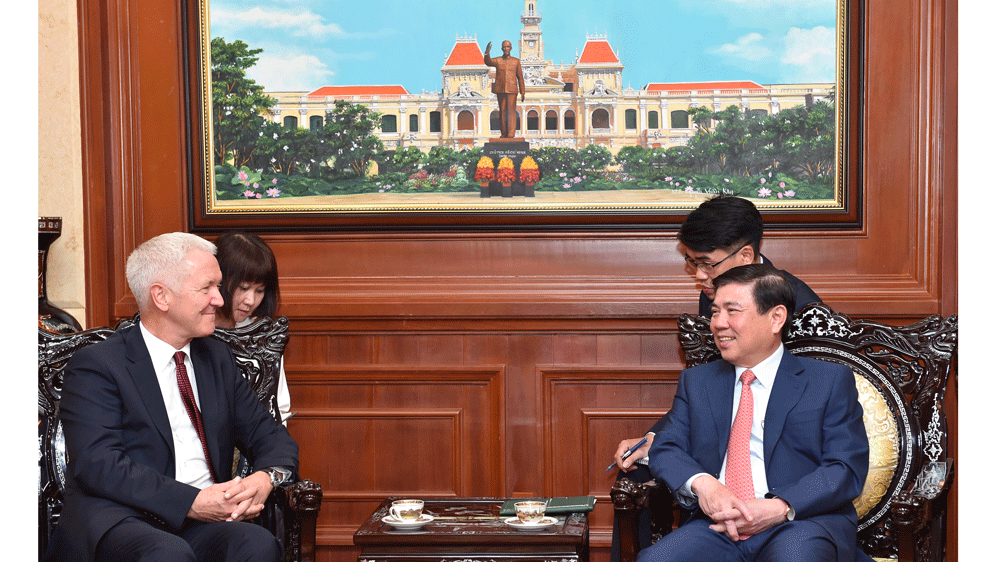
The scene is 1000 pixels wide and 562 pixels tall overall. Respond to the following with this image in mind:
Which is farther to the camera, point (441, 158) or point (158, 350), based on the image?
point (441, 158)

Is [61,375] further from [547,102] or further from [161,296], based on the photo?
[547,102]

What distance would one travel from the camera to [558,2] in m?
3.62

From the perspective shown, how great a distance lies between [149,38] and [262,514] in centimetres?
225

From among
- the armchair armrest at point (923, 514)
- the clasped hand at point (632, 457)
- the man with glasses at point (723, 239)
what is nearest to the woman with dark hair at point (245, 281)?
the clasped hand at point (632, 457)

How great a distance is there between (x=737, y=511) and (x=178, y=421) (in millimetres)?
1751

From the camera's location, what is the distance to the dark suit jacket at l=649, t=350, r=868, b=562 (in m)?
2.49

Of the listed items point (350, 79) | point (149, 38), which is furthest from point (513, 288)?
point (149, 38)

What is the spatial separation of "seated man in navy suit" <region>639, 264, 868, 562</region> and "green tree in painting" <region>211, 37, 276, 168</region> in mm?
2173

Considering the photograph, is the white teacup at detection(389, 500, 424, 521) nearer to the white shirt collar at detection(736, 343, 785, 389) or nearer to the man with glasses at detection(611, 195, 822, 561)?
the man with glasses at detection(611, 195, 822, 561)

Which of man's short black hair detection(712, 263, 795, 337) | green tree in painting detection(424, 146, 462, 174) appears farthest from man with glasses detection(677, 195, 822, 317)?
green tree in painting detection(424, 146, 462, 174)

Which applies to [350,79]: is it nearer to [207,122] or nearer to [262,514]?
[207,122]

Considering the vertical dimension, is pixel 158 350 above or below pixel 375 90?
below

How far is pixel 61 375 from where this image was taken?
2.91 meters

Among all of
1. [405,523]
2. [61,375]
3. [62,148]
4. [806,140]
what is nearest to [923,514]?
[405,523]
